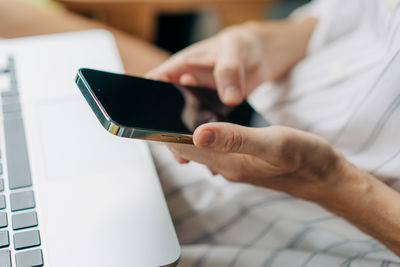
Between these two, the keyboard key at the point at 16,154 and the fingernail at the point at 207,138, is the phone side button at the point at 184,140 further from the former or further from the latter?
the keyboard key at the point at 16,154

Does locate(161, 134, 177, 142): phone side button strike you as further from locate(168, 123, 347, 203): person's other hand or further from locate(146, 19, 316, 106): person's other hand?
locate(146, 19, 316, 106): person's other hand

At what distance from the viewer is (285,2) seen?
1355 millimetres

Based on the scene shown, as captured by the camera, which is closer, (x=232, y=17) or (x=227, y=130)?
(x=227, y=130)

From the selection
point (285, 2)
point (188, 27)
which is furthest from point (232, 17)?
Result: point (285, 2)

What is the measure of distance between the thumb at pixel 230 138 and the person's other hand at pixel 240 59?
0.38 ft

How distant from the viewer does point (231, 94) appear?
19.1 inches

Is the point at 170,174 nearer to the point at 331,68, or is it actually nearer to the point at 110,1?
the point at 331,68

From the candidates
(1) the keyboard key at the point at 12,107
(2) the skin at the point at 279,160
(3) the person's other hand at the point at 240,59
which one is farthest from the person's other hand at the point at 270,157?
(1) the keyboard key at the point at 12,107

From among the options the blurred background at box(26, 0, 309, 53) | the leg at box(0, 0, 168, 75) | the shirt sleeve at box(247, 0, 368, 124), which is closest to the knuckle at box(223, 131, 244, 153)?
the shirt sleeve at box(247, 0, 368, 124)

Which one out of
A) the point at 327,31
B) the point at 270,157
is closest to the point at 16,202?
the point at 270,157

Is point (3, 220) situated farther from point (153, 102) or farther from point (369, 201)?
point (369, 201)

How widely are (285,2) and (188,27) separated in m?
0.37

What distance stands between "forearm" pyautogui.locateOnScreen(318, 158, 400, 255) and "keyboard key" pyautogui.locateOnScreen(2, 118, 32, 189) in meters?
0.34

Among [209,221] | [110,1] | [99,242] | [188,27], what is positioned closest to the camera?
[99,242]
